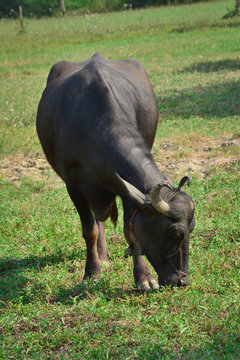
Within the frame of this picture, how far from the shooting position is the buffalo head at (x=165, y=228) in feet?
10.2

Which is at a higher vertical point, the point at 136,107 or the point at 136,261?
the point at 136,107

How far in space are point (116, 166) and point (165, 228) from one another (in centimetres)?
59

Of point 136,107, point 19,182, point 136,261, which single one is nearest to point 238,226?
point 136,261

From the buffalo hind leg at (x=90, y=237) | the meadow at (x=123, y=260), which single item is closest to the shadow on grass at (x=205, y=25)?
the meadow at (x=123, y=260)

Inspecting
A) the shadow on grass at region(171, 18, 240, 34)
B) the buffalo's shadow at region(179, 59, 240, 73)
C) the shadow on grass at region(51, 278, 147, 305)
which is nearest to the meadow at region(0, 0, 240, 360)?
the shadow on grass at region(51, 278, 147, 305)

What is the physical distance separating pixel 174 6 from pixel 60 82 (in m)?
34.0

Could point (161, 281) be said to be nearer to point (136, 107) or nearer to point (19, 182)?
point (136, 107)

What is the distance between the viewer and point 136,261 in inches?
159

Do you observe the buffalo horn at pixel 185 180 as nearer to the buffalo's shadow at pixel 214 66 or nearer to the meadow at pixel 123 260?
the meadow at pixel 123 260

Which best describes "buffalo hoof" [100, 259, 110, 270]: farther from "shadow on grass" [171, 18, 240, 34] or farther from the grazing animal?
"shadow on grass" [171, 18, 240, 34]

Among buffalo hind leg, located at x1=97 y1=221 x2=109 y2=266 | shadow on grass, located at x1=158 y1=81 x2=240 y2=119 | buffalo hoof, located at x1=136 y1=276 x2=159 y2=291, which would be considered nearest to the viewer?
buffalo hoof, located at x1=136 y1=276 x2=159 y2=291

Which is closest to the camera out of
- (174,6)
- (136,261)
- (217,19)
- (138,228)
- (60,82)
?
(138,228)

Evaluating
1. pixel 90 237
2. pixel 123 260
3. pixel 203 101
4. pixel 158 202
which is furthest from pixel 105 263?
pixel 203 101

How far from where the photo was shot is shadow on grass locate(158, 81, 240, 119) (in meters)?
8.70
